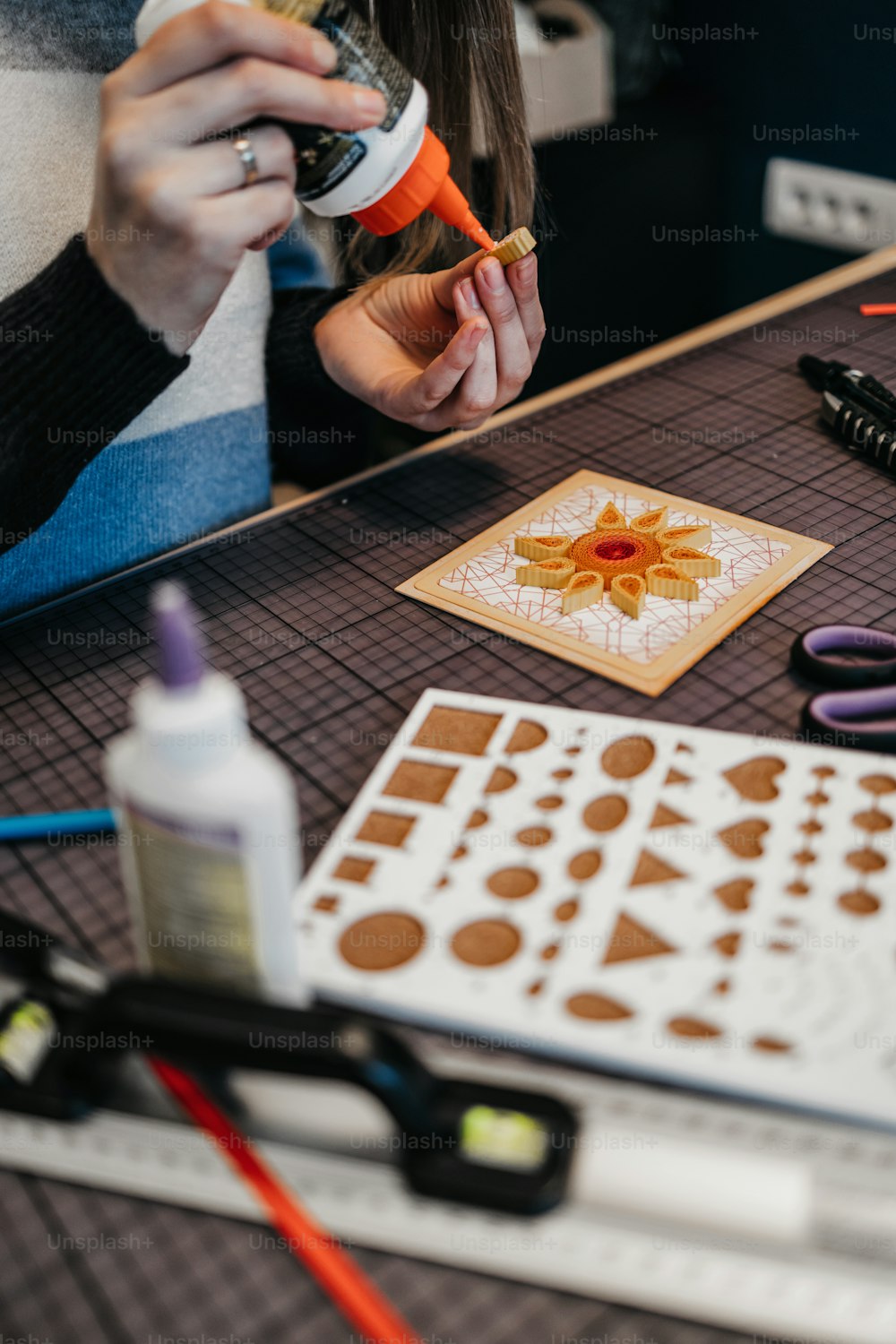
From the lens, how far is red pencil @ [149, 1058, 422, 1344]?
0.38 meters

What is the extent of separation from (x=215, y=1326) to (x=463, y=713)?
34cm

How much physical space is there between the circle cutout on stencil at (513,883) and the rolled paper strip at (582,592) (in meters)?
0.23

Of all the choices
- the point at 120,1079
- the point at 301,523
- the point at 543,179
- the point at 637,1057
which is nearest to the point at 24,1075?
the point at 120,1079

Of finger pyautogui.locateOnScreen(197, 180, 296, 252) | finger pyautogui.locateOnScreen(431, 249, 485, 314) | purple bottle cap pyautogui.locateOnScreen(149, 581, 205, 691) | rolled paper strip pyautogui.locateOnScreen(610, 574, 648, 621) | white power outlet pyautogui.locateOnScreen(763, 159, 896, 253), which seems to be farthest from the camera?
white power outlet pyautogui.locateOnScreen(763, 159, 896, 253)

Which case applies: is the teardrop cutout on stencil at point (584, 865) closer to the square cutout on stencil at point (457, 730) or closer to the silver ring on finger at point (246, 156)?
the square cutout on stencil at point (457, 730)

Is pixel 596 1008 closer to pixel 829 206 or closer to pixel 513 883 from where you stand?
pixel 513 883

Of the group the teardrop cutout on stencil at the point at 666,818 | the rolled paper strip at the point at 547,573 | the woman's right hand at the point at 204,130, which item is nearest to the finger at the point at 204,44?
the woman's right hand at the point at 204,130

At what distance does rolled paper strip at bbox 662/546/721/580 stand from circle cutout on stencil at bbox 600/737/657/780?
174 mm

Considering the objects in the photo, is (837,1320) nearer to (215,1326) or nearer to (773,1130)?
(773,1130)

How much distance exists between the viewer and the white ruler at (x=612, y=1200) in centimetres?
38

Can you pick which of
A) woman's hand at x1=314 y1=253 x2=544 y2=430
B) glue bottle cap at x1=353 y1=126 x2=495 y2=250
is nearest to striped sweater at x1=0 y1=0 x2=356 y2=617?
woman's hand at x1=314 y1=253 x2=544 y2=430

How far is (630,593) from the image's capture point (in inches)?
28.1

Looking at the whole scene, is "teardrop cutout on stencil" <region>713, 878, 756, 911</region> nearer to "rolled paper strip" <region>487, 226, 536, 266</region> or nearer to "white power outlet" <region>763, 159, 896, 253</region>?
"rolled paper strip" <region>487, 226, 536, 266</region>

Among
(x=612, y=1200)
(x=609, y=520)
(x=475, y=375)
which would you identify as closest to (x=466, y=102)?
(x=475, y=375)
